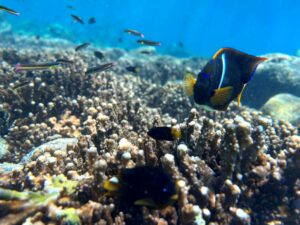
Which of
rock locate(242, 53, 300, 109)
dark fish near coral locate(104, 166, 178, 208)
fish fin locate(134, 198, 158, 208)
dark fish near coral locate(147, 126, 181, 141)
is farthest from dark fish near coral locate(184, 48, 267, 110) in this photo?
rock locate(242, 53, 300, 109)

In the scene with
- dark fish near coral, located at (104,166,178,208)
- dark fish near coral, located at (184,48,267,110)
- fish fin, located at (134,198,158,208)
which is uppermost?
dark fish near coral, located at (184,48,267,110)

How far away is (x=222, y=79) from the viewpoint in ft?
10.1

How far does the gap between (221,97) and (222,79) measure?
201mm

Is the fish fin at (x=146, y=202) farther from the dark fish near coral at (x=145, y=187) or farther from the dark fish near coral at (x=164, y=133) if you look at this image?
the dark fish near coral at (x=164, y=133)

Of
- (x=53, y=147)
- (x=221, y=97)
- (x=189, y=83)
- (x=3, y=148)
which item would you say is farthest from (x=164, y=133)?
(x=3, y=148)

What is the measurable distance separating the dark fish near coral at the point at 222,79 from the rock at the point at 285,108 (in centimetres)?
577

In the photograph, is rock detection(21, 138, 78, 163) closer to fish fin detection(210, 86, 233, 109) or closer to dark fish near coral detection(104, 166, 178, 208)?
dark fish near coral detection(104, 166, 178, 208)

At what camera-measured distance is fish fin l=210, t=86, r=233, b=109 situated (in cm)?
300

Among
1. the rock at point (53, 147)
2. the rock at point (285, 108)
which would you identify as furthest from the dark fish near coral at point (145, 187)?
the rock at point (285, 108)

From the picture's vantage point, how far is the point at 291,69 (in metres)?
11.4

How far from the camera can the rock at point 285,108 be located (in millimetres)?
8275

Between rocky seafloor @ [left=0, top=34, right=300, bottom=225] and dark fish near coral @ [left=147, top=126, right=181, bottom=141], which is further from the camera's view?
dark fish near coral @ [left=147, top=126, right=181, bottom=141]

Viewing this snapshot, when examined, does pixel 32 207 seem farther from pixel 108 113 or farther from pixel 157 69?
pixel 157 69

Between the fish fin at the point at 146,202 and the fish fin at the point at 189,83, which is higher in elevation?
the fish fin at the point at 189,83
